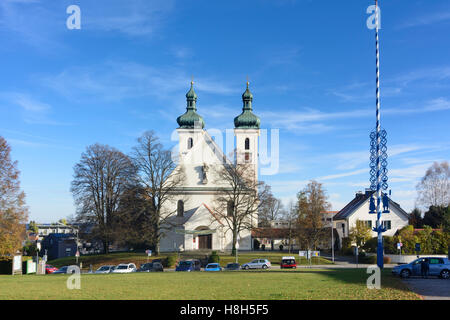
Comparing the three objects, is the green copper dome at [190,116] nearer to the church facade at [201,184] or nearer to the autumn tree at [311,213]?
the church facade at [201,184]

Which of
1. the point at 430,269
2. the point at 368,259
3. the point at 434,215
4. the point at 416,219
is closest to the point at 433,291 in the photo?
the point at 430,269

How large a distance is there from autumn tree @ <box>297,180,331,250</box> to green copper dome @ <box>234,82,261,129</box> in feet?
53.3

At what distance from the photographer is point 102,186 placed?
5694 cm

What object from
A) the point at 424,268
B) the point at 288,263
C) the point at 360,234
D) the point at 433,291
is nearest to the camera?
the point at 433,291

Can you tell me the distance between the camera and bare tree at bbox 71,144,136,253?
56.0 metres

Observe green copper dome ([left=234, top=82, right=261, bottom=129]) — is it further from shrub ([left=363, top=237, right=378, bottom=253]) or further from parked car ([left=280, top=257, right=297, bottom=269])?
parked car ([left=280, top=257, right=297, bottom=269])

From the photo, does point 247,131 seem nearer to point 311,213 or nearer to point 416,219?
point 311,213

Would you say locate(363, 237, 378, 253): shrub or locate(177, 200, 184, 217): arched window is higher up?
locate(177, 200, 184, 217): arched window

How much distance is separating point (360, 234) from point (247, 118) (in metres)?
26.8

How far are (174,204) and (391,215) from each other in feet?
106

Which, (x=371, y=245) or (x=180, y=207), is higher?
(x=180, y=207)

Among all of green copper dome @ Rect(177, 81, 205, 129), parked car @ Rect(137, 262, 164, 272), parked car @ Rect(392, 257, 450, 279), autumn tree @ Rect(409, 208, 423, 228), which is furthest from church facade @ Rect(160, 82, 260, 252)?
parked car @ Rect(392, 257, 450, 279)
